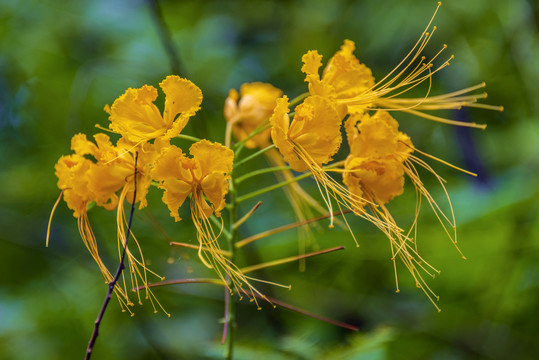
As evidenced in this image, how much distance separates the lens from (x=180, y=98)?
125 centimetres

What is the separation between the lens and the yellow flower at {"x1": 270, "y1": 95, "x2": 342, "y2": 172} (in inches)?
48.0

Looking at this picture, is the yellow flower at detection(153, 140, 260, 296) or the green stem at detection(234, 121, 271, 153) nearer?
the yellow flower at detection(153, 140, 260, 296)

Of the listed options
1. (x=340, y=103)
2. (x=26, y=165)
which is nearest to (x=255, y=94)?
(x=340, y=103)

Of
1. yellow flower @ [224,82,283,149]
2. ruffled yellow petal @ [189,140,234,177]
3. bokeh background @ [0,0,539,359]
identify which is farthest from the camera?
bokeh background @ [0,0,539,359]

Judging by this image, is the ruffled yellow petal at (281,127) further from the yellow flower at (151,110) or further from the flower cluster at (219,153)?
the yellow flower at (151,110)

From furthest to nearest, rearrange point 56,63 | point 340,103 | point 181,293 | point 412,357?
point 56,63
point 181,293
point 412,357
point 340,103

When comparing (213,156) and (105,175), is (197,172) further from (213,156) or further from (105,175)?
(105,175)

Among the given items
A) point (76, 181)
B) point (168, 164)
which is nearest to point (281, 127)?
point (168, 164)

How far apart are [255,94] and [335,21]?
1719 mm

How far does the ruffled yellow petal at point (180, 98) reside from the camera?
1229 mm

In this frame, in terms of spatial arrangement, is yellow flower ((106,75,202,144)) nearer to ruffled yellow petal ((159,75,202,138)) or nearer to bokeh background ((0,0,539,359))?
ruffled yellow petal ((159,75,202,138))

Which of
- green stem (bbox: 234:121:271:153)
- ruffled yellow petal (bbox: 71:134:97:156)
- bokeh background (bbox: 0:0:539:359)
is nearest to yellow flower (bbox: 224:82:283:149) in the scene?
green stem (bbox: 234:121:271:153)

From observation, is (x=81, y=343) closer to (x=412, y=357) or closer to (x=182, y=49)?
(x=412, y=357)

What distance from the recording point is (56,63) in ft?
10.6
